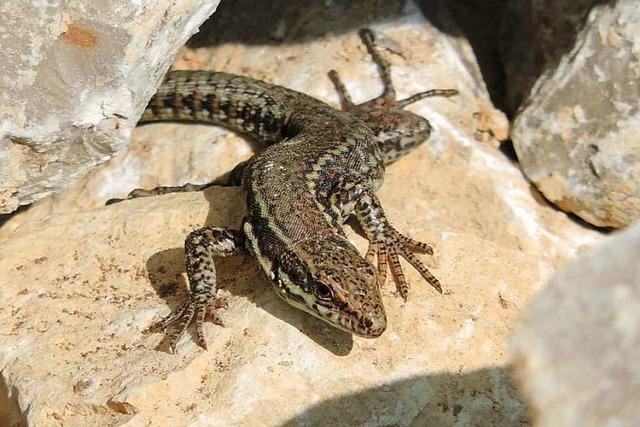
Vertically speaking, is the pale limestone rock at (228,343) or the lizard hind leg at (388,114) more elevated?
the lizard hind leg at (388,114)

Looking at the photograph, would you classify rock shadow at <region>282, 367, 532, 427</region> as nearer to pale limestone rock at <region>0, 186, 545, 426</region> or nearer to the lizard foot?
pale limestone rock at <region>0, 186, 545, 426</region>

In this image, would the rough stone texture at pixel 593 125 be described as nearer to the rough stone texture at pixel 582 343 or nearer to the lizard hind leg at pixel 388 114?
the lizard hind leg at pixel 388 114

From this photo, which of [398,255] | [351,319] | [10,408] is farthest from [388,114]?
[10,408]

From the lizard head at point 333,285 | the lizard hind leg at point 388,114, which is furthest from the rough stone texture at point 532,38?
the lizard head at point 333,285

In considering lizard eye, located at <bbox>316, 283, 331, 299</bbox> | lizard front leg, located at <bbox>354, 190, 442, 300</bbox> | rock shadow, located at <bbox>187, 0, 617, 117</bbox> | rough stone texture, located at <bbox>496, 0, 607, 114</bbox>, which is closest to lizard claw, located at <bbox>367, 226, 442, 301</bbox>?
lizard front leg, located at <bbox>354, 190, 442, 300</bbox>

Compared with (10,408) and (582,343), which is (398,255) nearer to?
(10,408)

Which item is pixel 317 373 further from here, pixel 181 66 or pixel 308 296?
pixel 181 66
